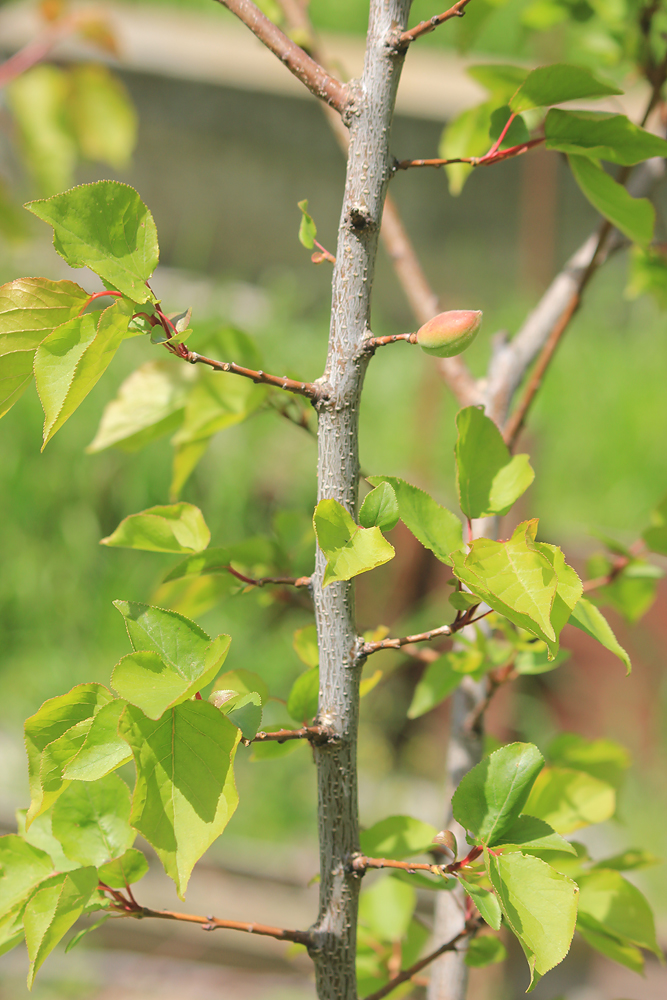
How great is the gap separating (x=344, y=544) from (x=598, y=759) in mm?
286

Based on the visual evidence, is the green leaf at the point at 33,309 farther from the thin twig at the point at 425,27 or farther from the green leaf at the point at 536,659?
the green leaf at the point at 536,659

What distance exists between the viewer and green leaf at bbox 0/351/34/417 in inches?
10.3

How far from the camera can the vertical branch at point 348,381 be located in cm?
29

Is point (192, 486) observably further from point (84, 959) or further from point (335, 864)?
point (335, 864)

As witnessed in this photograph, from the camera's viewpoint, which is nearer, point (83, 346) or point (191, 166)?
point (83, 346)

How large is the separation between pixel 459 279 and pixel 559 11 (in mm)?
1916

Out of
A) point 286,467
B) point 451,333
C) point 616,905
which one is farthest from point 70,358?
point 286,467

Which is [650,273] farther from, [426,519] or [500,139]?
[426,519]

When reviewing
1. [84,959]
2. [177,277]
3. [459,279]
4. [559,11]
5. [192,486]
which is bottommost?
[84,959]

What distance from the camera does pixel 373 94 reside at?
29 centimetres

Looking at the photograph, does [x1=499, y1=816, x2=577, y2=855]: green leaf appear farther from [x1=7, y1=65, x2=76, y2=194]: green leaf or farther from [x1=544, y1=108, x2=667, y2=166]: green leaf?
[x1=7, y1=65, x2=76, y2=194]: green leaf

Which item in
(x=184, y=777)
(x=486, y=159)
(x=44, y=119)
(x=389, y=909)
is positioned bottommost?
(x=389, y=909)

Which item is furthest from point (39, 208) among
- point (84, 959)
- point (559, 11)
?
point (84, 959)

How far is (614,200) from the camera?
1.15ft
